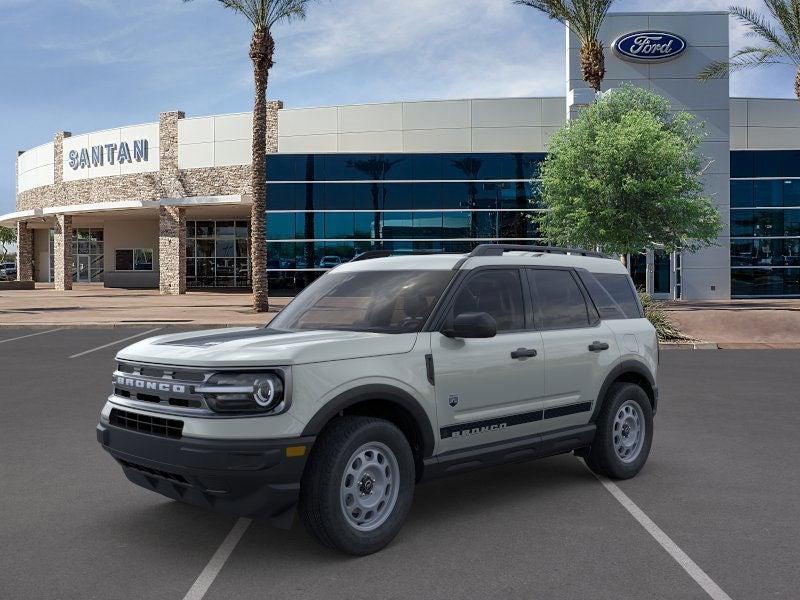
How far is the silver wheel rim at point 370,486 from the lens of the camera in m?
4.57

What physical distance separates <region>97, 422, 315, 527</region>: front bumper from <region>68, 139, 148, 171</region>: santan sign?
4314 centimetres

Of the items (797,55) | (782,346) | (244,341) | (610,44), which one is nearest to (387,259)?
(244,341)

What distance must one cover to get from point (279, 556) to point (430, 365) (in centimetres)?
145

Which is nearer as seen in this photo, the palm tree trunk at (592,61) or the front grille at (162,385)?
the front grille at (162,385)

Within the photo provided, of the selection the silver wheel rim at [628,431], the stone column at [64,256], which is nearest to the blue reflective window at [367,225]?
the stone column at [64,256]

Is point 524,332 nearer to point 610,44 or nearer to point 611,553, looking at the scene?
point 611,553

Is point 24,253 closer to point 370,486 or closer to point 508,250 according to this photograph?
point 508,250

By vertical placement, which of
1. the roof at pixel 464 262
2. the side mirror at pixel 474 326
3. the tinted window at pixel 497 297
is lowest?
the side mirror at pixel 474 326

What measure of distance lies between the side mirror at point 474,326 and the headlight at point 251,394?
3.91 ft

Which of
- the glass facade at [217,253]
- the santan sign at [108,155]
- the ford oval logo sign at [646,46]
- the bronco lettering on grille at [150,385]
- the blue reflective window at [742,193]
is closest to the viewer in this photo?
the bronco lettering on grille at [150,385]

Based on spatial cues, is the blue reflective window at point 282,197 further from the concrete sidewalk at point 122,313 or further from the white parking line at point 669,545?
the white parking line at point 669,545

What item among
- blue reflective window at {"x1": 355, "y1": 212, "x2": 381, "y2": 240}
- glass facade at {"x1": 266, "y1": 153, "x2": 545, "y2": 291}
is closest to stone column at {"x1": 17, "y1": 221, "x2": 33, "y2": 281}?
glass facade at {"x1": 266, "y1": 153, "x2": 545, "y2": 291}

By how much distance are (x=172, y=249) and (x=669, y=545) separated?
134ft

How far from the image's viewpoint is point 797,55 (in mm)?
28797
